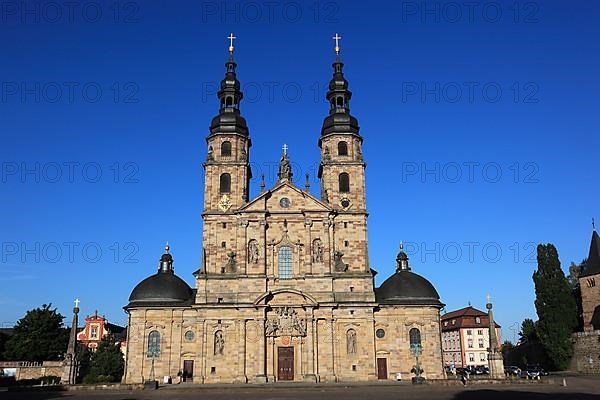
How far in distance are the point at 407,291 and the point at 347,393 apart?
1639cm

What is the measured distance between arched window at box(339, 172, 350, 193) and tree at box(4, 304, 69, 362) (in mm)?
35711

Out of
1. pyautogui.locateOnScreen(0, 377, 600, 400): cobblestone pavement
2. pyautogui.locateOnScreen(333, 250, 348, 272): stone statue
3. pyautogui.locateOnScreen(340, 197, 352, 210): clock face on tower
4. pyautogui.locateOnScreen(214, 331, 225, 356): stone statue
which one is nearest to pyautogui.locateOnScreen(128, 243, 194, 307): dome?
pyautogui.locateOnScreen(214, 331, 225, 356): stone statue

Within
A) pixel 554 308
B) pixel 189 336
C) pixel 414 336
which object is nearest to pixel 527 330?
pixel 554 308

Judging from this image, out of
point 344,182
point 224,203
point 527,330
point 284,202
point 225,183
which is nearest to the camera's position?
point 284,202

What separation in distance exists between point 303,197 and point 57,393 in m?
23.4

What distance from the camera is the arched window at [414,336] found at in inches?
1850

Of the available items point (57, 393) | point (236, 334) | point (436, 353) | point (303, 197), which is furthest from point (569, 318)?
point (57, 393)

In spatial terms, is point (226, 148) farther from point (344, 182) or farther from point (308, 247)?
point (308, 247)

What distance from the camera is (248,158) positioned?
51156 millimetres

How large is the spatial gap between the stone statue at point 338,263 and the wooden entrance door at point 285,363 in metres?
7.37

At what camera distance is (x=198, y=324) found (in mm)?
46031

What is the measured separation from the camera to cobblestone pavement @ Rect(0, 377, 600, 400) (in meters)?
29.9

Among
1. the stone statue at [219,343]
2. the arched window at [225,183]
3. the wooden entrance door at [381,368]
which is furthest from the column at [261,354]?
the arched window at [225,183]

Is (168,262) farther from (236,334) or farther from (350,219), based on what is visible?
(350,219)
